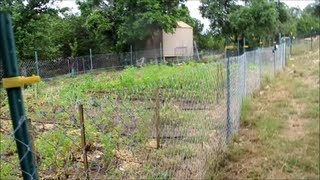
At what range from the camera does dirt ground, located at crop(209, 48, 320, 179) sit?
14.2ft

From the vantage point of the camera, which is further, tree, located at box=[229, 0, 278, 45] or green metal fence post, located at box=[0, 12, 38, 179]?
tree, located at box=[229, 0, 278, 45]

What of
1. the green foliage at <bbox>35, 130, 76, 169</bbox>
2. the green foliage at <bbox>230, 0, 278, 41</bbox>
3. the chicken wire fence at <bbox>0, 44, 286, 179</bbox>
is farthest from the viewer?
the green foliage at <bbox>230, 0, 278, 41</bbox>

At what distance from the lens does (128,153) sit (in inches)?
118

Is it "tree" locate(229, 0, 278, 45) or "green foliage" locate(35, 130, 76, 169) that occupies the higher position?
"tree" locate(229, 0, 278, 45)

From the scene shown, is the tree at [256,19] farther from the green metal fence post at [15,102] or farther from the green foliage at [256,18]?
the green metal fence post at [15,102]

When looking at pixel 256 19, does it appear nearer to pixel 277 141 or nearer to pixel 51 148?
pixel 277 141

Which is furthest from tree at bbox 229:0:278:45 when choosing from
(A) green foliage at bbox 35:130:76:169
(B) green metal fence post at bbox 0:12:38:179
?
(B) green metal fence post at bbox 0:12:38:179

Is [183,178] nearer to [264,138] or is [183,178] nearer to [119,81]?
[119,81]

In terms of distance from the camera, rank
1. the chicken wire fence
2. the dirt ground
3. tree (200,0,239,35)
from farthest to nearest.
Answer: tree (200,0,239,35), the dirt ground, the chicken wire fence

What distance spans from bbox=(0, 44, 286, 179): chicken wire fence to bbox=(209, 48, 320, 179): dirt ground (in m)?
0.31

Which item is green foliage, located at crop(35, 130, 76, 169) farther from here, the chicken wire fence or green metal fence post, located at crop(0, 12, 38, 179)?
green metal fence post, located at crop(0, 12, 38, 179)

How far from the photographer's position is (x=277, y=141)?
5.26 metres

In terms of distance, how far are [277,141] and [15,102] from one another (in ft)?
14.9

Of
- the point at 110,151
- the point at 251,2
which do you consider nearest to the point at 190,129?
the point at 110,151
